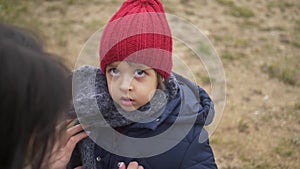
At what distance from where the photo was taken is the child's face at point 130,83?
1.67 meters

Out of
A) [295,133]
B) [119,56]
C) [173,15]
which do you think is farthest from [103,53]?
[173,15]

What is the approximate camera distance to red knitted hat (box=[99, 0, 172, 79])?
1661 mm

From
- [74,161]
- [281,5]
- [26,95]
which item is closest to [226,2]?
[281,5]

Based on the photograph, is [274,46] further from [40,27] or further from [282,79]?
[40,27]

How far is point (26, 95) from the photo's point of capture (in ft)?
3.43

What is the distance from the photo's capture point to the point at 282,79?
3.79 metres

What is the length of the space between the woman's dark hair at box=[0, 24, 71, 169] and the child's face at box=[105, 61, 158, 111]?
513 millimetres

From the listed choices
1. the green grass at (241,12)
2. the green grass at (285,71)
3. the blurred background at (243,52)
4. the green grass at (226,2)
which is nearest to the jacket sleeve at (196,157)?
the blurred background at (243,52)

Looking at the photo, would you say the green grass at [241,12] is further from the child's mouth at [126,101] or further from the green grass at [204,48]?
the child's mouth at [126,101]

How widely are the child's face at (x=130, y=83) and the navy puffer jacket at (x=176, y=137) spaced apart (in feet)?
0.34

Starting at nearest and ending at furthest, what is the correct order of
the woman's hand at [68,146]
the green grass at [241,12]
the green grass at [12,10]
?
the woman's hand at [68,146] → the green grass at [12,10] → the green grass at [241,12]

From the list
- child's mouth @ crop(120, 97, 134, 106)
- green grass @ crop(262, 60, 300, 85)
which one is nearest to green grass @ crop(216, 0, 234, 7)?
green grass @ crop(262, 60, 300, 85)

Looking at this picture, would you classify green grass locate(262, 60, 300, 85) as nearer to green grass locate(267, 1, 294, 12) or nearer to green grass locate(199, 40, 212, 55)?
green grass locate(199, 40, 212, 55)

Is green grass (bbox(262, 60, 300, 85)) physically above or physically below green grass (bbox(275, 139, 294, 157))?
above
